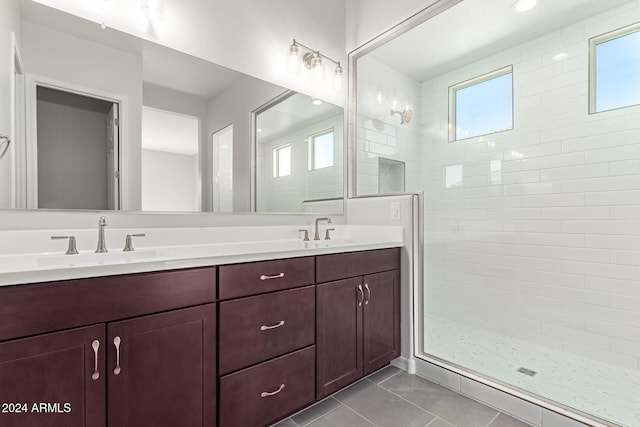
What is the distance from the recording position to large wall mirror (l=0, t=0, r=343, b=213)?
1287 millimetres

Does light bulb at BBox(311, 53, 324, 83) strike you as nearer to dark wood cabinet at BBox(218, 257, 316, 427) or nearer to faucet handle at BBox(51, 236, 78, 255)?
dark wood cabinet at BBox(218, 257, 316, 427)

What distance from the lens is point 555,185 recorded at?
194 centimetres

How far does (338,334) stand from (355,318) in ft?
0.46

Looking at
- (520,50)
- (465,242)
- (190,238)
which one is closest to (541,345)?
(465,242)

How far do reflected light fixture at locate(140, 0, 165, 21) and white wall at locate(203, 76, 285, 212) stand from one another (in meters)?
0.46

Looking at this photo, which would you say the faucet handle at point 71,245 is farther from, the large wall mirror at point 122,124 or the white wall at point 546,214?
the white wall at point 546,214

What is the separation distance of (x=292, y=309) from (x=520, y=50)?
87.7 inches

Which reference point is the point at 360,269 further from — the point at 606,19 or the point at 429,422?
the point at 606,19

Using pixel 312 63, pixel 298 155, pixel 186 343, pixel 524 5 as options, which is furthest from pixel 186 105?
pixel 524 5

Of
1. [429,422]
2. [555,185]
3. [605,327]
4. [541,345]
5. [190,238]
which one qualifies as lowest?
[429,422]

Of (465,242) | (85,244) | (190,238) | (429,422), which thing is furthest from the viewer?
(465,242)

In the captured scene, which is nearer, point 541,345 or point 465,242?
point 541,345

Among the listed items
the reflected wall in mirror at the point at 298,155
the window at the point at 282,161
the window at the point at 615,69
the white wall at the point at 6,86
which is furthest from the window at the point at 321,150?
the window at the point at 615,69

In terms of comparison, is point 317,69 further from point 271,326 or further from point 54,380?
point 54,380
